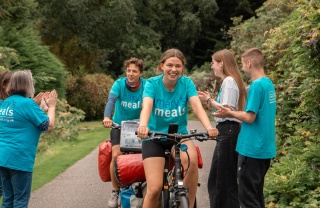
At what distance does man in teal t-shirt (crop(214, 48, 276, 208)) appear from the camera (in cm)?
605

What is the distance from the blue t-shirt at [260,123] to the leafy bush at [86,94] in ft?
84.8

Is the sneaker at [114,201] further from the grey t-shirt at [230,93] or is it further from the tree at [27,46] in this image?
the tree at [27,46]

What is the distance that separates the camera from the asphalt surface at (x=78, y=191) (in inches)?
357

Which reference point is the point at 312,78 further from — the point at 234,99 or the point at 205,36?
the point at 205,36

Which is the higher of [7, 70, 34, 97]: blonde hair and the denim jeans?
[7, 70, 34, 97]: blonde hair

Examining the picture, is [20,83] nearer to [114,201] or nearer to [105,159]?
[105,159]

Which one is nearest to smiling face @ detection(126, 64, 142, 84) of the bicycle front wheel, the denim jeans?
the denim jeans

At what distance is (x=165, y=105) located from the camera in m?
6.05

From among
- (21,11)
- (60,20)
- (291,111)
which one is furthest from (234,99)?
(60,20)

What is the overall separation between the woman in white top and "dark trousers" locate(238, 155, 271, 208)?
0.58 metres

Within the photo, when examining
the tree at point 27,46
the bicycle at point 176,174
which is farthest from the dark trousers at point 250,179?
the tree at point 27,46

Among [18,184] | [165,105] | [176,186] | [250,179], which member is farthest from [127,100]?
[176,186]

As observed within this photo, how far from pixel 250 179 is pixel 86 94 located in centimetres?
2615

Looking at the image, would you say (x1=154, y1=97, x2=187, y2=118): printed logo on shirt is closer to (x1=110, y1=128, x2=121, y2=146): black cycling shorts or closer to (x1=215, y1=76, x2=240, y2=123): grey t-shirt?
(x1=215, y1=76, x2=240, y2=123): grey t-shirt
